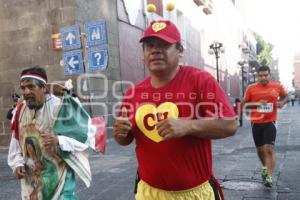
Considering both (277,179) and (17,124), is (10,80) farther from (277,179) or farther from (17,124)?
(17,124)

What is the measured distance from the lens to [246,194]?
6445 millimetres

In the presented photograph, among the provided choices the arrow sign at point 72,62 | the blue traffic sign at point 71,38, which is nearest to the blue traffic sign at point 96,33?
the blue traffic sign at point 71,38

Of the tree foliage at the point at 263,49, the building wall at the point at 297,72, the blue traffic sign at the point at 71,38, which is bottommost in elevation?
the building wall at the point at 297,72

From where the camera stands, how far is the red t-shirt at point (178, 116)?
271cm

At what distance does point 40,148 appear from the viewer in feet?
12.9

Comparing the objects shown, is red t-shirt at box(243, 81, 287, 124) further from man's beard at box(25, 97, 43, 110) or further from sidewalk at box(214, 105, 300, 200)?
man's beard at box(25, 97, 43, 110)

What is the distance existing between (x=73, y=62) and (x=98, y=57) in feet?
2.85

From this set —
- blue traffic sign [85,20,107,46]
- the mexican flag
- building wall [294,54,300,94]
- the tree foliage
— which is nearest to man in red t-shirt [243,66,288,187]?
the mexican flag

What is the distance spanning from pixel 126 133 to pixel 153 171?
0.29 metres

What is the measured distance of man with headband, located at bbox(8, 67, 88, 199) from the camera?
3.92 meters

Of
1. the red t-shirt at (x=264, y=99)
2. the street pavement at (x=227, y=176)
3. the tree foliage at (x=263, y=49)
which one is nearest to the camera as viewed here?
the street pavement at (x=227, y=176)

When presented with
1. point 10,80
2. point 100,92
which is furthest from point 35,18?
point 100,92

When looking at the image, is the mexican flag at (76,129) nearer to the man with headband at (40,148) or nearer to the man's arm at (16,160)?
the man with headband at (40,148)

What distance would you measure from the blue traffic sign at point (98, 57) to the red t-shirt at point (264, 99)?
591cm
